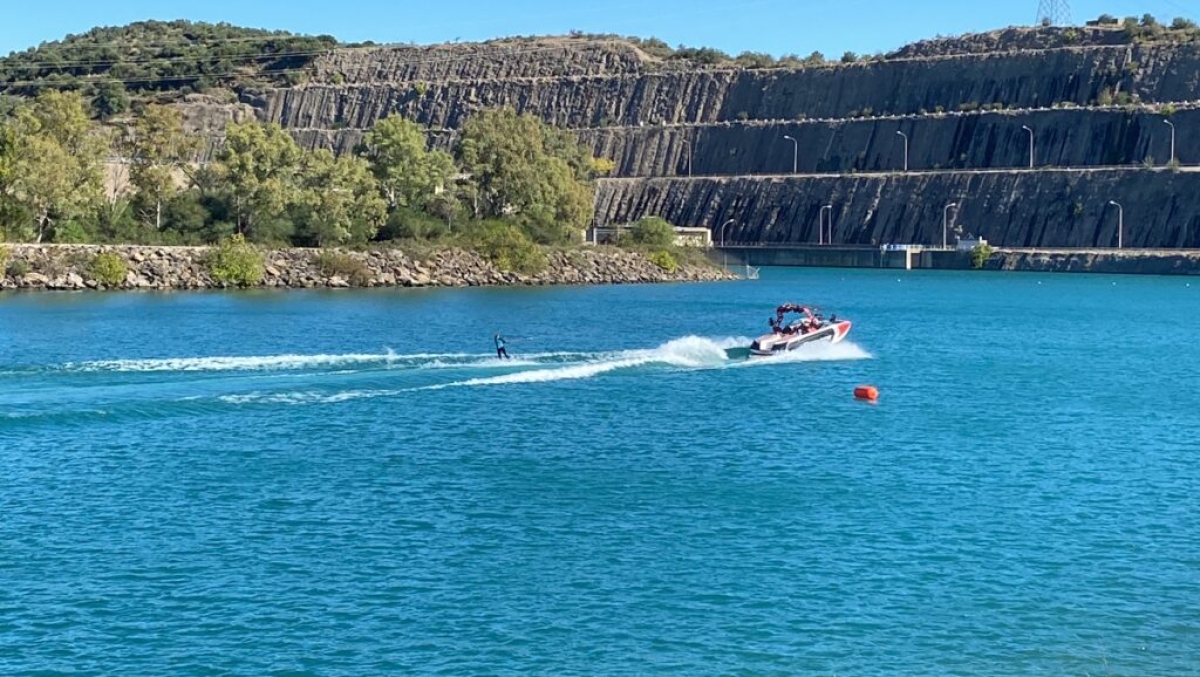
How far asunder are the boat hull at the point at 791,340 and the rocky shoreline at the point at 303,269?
1576 inches

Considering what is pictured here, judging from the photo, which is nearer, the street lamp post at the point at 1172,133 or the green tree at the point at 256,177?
the green tree at the point at 256,177

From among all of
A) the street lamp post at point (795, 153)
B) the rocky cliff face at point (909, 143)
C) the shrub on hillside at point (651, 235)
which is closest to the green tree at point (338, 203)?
the shrub on hillside at point (651, 235)

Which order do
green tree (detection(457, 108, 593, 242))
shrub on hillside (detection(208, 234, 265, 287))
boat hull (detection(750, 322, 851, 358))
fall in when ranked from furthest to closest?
green tree (detection(457, 108, 593, 242)), shrub on hillside (detection(208, 234, 265, 287)), boat hull (detection(750, 322, 851, 358))

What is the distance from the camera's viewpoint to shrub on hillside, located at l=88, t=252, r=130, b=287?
80.2 metres

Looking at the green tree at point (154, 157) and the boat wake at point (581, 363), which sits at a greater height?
the green tree at point (154, 157)

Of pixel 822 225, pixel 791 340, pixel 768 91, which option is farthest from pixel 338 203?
pixel 768 91

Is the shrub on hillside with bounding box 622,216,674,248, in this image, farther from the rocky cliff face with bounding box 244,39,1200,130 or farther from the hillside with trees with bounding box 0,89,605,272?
the rocky cliff face with bounding box 244,39,1200,130

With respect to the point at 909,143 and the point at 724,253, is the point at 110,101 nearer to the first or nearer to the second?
the point at 724,253

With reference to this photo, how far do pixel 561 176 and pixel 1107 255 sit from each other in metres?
40.5

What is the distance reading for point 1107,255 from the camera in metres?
118

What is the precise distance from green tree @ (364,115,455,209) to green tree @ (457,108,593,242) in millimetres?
3155

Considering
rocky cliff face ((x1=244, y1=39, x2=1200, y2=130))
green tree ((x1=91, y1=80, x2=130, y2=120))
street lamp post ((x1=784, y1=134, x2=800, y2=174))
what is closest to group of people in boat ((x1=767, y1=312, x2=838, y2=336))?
rocky cliff face ((x1=244, y1=39, x2=1200, y2=130))

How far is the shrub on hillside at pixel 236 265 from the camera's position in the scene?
8331cm

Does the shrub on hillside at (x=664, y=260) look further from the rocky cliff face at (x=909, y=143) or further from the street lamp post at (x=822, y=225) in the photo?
the rocky cliff face at (x=909, y=143)
